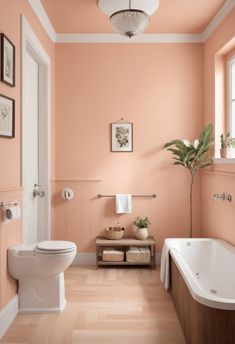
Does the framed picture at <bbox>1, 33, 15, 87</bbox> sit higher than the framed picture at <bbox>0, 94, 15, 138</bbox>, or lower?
higher

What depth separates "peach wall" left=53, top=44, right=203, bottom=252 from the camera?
418 cm

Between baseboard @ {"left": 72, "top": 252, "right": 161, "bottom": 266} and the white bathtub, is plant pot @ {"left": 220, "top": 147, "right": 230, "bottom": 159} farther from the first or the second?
baseboard @ {"left": 72, "top": 252, "right": 161, "bottom": 266}

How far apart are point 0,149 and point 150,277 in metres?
2.20

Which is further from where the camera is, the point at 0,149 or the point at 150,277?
the point at 150,277

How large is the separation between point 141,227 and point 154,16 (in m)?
2.35

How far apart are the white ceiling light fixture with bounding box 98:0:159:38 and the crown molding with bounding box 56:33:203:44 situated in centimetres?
75

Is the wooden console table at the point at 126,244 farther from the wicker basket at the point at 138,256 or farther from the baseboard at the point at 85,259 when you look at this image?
the baseboard at the point at 85,259

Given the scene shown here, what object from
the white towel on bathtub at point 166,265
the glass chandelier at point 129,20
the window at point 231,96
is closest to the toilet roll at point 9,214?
the white towel on bathtub at point 166,265

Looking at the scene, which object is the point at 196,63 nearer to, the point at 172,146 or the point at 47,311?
the point at 172,146

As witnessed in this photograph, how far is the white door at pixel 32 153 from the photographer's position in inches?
136

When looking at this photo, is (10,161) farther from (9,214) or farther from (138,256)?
(138,256)

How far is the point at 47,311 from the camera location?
2.80 meters

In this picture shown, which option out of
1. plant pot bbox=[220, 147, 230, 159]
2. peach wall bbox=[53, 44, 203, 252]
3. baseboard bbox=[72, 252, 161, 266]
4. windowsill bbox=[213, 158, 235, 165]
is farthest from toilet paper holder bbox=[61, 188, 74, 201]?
plant pot bbox=[220, 147, 230, 159]

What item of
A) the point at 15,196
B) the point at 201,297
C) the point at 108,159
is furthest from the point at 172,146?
the point at 201,297
